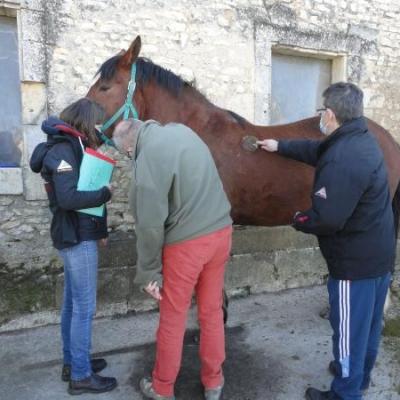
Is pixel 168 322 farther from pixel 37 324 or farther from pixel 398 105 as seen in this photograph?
pixel 398 105

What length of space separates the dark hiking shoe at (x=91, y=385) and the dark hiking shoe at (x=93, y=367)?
0.17 meters

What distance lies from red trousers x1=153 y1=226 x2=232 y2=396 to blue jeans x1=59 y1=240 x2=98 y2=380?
1.67 ft

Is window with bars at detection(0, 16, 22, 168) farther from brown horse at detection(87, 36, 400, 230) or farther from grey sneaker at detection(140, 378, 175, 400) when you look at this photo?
grey sneaker at detection(140, 378, 175, 400)

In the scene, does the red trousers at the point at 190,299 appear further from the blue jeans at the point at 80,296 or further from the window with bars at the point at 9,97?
the window with bars at the point at 9,97

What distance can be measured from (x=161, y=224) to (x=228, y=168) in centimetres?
129

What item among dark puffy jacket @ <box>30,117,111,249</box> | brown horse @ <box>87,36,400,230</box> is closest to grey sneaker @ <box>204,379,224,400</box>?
dark puffy jacket @ <box>30,117,111,249</box>

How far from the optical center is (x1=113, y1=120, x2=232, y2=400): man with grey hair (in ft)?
6.64

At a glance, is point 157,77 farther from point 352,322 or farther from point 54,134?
point 352,322

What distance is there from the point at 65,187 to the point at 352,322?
1.77 meters

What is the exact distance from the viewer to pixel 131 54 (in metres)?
3.05

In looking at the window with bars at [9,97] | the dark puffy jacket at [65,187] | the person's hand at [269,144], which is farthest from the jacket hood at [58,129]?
the window with bars at [9,97]

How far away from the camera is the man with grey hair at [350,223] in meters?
1.98

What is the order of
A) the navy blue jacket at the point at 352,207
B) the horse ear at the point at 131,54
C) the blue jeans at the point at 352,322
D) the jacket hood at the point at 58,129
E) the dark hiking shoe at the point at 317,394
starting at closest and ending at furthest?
the navy blue jacket at the point at 352,207 → the blue jeans at the point at 352,322 → the jacket hood at the point at 58,129 → the dark hiking shoe at the point at 317,394 → the horse ear at the point at 131,54

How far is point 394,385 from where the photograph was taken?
281 cm
